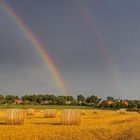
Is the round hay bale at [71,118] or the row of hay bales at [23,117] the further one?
the round hay bale at [71,118]

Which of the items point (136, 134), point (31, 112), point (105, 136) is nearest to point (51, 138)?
point (105, 136)

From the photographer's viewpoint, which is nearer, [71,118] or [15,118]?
[15,118]

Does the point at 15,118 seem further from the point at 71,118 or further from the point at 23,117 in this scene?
the point at 71,118

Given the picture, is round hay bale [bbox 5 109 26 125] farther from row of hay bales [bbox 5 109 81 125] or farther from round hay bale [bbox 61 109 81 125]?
round hay bale [bbox 61 109 81 125]

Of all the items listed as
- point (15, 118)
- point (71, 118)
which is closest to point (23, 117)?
point (15, 118)

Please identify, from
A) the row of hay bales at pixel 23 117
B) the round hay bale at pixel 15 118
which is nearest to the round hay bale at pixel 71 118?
the row of hay bales at pixel 23 117

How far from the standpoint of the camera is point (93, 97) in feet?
547

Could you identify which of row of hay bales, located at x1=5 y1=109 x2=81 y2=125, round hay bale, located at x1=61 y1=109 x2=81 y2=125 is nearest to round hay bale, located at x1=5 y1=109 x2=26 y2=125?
row of hay bales, located at x1=5 y1=109 x2=81 y2=125

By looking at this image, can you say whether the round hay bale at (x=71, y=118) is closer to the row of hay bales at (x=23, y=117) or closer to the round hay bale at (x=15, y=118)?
the row of hay bales at (x=23, y=117)

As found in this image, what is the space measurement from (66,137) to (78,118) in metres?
12.3

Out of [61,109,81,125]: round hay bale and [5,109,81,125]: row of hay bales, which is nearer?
[5,109,81,125]: row of hay bales

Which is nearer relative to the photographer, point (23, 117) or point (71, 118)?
point (23, 117)

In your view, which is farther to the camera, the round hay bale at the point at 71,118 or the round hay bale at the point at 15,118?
the round hay bale at the point at 71,118

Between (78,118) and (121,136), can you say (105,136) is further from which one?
(78,118)
